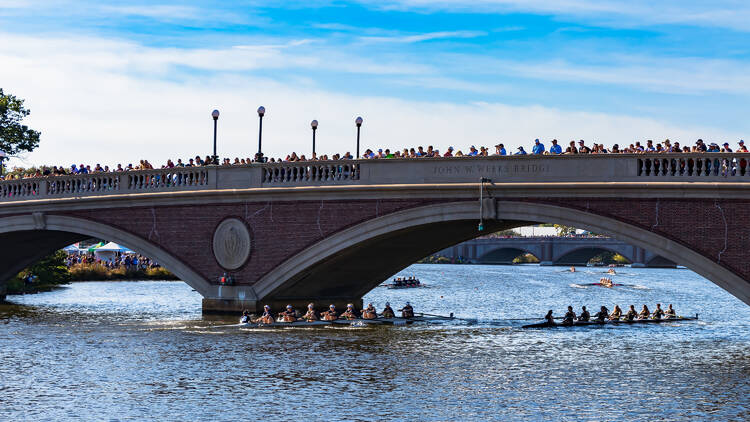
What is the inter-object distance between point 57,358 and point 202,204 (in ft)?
42.7

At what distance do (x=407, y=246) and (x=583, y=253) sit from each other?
392 feet

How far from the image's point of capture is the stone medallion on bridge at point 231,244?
142ft

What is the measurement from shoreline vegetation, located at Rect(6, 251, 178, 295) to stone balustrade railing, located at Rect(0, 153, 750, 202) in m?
17.2

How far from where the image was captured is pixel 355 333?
40438mm

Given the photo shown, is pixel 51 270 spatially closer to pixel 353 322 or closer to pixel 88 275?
pixel 88 275

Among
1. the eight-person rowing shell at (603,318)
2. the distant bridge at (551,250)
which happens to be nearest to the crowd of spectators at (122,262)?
the eight-person rowing shell at (603,318)

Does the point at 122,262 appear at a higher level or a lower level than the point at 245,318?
higher

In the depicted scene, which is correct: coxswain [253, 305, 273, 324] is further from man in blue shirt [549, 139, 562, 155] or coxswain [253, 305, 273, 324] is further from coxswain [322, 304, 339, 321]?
man in blue shirt [549, 139, 562, 155]

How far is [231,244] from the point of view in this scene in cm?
4347

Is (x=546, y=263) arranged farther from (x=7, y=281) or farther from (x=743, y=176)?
(x=743, y=176)

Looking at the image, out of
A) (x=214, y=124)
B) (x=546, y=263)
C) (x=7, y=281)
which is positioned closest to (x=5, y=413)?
(x=214, y=124)

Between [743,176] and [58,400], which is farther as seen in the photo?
[743,176]

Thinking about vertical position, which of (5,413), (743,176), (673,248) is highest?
(743,176)

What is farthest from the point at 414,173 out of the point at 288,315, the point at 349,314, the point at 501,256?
the point at 501,256
